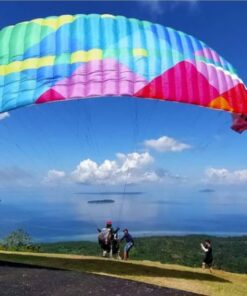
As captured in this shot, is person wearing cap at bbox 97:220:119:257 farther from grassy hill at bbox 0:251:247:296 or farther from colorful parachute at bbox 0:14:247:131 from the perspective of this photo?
colorful parachute at bbox 0:14:247:131

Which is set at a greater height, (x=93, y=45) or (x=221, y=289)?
(x=93, y=45)

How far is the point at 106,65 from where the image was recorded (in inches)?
755

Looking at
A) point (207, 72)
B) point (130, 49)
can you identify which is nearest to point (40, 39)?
point (130, 49)

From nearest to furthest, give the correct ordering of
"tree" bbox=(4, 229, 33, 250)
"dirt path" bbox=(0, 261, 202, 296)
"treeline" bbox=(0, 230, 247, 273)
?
"dirt path" bbox=(0, 261, 202, 296), "tree" bbox=(4, 229, 33, 250), "treeline" bbox=(0, 230, 247, 273)

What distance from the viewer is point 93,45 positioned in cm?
1973

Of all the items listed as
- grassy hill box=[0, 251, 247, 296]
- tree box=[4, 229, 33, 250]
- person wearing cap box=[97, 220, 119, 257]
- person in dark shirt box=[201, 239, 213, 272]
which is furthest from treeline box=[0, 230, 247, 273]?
grassy hill box=[0, 251, 247, 296]

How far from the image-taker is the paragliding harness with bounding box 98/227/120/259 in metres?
28.2

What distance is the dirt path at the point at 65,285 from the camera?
16.8 meters

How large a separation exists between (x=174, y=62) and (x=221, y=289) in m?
9.33

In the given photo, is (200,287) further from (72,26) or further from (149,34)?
(72,26)

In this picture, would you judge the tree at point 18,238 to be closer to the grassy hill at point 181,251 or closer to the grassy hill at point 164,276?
the grassy hill at point 164,276

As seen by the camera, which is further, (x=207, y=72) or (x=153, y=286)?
(x=207, y=72)

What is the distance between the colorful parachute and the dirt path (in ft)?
20.8

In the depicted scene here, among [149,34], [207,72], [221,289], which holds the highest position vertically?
[149,34]
